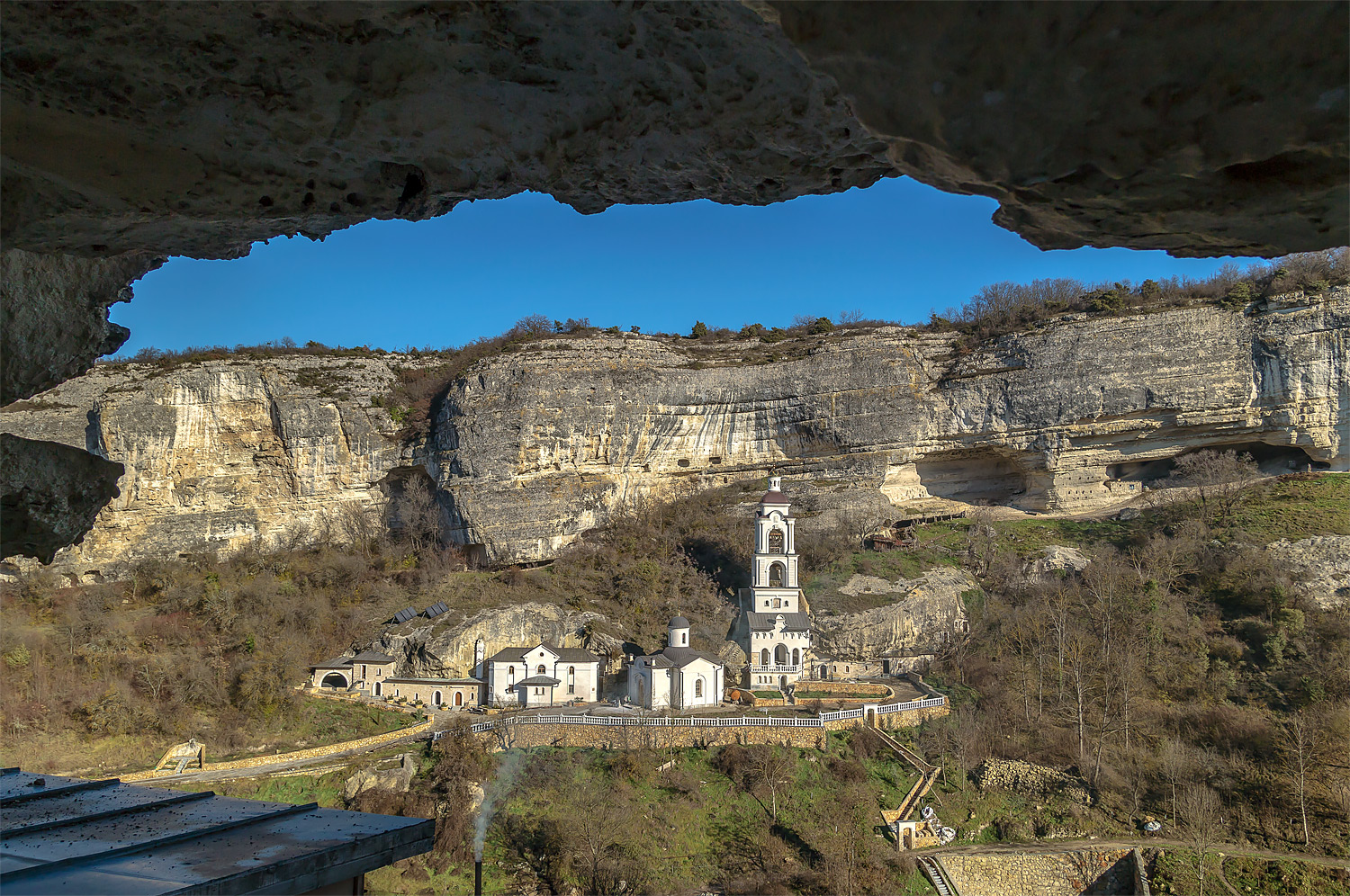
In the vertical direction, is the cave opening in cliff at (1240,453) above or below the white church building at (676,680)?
above

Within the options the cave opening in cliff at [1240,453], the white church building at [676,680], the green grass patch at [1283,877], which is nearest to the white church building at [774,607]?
the white church building at [676,680]

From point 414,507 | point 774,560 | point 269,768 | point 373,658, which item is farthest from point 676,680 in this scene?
point 414,507

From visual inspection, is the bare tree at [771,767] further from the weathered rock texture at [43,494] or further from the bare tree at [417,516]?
the bare tree at [417,516]

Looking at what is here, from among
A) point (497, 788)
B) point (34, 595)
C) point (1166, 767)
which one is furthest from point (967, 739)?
point (34, 595)

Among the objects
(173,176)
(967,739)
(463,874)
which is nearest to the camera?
(173,176)

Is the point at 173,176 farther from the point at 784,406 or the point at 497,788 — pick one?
the point at 784,406

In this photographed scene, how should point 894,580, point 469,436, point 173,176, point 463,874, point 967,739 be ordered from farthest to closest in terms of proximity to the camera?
point 469,436 < point 894,580 < point 967,739 < point 463,874 < point 173,176

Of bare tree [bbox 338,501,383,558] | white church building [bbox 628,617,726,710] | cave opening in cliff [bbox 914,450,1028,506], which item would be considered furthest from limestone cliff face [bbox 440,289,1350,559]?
white church building [bbox 628,617,726,710]

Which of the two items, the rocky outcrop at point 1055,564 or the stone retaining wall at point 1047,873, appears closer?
the stone retaining wall at point 1047,873
